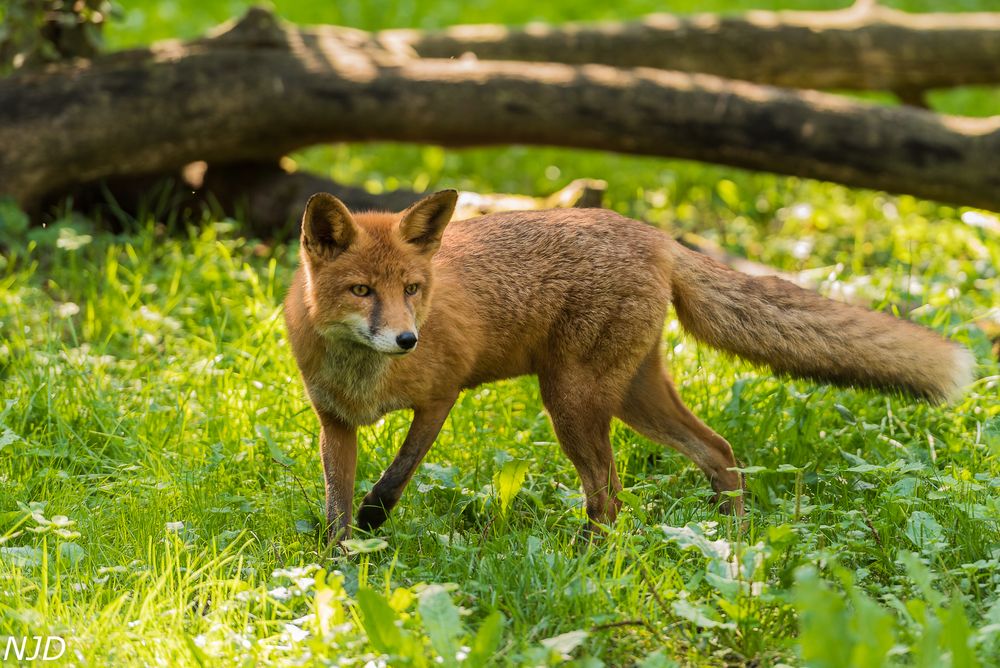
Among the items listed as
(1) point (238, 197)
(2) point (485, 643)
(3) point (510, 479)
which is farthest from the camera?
(1) point (238, 197)

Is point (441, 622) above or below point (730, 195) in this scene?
above

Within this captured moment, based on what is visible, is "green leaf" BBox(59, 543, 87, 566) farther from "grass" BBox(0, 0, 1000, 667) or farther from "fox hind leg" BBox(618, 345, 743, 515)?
"fox hind leg" BBox(618, 345, 743, 515)

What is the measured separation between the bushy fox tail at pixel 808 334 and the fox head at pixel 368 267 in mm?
1144

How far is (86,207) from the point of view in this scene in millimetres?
7695

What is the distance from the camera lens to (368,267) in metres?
4.22

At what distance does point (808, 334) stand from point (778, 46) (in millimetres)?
5397

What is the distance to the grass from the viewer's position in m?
3.34

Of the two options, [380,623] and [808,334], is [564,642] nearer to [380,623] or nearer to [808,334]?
[380,623]

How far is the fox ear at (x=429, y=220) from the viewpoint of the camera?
429cm

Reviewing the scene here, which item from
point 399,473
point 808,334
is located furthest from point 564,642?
point 808,334

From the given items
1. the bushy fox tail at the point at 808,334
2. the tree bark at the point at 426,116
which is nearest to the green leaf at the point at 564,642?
the bushy fox tail at the point at 808,334

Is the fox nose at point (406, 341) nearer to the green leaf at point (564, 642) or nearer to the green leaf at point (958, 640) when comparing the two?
the green leaf at point (564, 642)

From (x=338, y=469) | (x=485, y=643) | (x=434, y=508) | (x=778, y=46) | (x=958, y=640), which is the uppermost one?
(x=778, y=46)

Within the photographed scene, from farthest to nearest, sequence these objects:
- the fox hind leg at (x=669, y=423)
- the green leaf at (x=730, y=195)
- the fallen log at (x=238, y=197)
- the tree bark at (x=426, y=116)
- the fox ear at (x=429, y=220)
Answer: the green leaf at (x=730, y=195), the fallen log at (x=238, y=197), the tree bark at (x=426, y=116), the fox hind leg at (x=669, y=423), the fox ear at (x=429, y=220)
